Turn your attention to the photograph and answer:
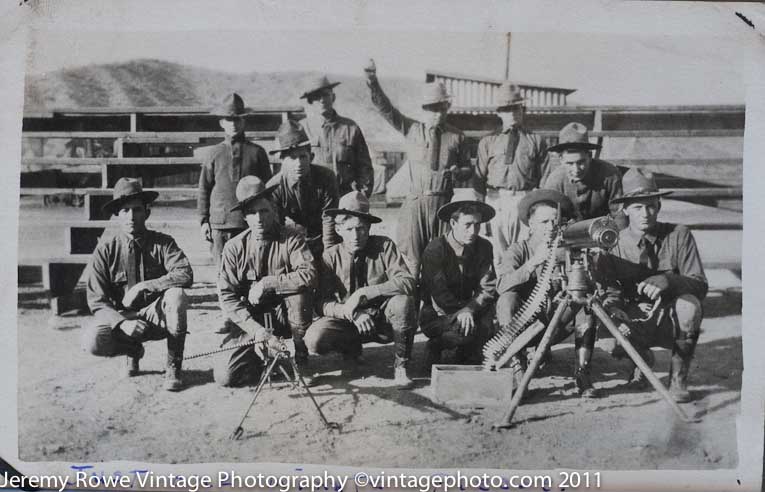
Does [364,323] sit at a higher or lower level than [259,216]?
lower

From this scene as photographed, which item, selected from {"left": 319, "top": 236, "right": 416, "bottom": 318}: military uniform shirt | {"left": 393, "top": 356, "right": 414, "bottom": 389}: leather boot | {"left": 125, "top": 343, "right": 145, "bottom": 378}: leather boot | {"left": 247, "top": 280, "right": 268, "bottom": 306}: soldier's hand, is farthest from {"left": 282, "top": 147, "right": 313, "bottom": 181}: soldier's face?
{"left": 125, "top": 343, "right": 145, "bottom": 378}: leather boot

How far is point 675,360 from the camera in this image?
14.8 feet

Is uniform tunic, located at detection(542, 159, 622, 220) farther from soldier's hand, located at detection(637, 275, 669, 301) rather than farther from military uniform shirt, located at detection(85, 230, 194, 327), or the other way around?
military uniform shirt, located at detection(85, 230, 194, 327)

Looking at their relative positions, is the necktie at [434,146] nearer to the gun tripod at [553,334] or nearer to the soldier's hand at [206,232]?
the gun tripod at [553,334]

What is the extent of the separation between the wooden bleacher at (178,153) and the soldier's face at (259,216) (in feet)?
1.54

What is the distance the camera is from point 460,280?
15.1 feet

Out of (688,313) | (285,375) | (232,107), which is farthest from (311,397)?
(688,313)

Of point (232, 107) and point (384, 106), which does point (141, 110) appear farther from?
point (384, 106)

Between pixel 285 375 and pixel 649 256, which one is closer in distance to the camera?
pixel 285 375

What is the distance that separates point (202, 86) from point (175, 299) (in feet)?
5.23

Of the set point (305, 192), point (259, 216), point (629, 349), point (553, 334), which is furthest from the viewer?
point (305, 192)

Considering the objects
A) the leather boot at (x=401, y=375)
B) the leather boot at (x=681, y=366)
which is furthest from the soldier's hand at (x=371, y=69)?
the leather boot at (x=681, y=366)

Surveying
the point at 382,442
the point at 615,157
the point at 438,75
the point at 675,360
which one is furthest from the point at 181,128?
the point at 675,360

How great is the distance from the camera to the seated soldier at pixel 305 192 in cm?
462
